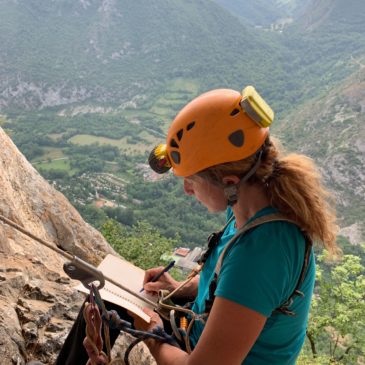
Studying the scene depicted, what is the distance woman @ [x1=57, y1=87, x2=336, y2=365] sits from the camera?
1.67 metres

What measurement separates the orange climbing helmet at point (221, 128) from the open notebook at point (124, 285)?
84 cm

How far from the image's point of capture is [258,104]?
1.96 m

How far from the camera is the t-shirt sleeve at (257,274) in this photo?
1660 mm

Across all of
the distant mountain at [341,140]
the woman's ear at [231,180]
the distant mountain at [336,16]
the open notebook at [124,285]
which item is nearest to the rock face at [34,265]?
the open notebook at [124,285]

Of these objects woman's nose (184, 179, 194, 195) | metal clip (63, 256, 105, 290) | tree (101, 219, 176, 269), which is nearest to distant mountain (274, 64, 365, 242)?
tree (101, 219, 176, 269)

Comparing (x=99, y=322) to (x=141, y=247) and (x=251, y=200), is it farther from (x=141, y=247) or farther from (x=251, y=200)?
(x=141, y=247)

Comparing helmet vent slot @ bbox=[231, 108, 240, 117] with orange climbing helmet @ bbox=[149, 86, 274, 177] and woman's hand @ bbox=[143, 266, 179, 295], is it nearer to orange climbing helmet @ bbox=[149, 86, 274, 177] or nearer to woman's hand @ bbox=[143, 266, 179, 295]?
orange climbing helmet @ bbox=[149, 86, 274, 177]

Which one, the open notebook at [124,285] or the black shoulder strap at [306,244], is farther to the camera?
the open notebook at [124,285]

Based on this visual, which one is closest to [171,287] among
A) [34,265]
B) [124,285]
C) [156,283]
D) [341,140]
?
[156,283]

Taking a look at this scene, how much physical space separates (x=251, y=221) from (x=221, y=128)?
0.43 metres

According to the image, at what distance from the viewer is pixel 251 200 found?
76.4 inches

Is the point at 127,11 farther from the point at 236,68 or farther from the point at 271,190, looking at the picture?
the point at 271,190

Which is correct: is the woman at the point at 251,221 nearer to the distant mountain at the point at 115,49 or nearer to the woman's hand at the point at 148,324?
the woman's hand at the point at 148,324

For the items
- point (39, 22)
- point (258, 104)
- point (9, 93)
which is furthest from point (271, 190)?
point (39, 22)
